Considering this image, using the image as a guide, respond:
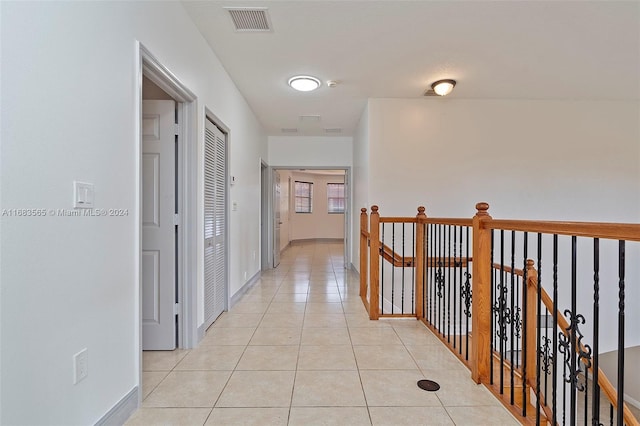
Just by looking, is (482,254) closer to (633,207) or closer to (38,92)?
(38,92)

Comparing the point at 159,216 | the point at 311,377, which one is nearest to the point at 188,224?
the point at 159,216

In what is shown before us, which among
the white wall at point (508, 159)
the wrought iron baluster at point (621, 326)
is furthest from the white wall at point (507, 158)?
the wrought iron baluster at point (621, 326)

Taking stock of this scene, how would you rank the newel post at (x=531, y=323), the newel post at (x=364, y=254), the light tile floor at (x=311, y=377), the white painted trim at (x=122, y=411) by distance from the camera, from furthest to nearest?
the newel post at (x=364, y=254)
the newel post at (x=531, y=323)
the light tile floor at (x=311, y=377)
the white painted trim at (x=122, y=411)

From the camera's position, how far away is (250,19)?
256 centimetres

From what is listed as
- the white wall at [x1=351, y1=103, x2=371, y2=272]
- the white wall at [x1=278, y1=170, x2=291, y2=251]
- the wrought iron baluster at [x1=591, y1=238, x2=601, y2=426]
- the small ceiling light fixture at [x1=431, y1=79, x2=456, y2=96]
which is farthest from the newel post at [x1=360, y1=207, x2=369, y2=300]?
the white wall at [x1=278, y1=170, x2=291, y2=251]

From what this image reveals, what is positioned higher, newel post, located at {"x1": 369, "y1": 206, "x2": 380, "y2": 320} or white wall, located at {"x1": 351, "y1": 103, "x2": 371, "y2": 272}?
white wall, located at {"x1": 351, "y1": 103, "x2": 371, "y2": 272}

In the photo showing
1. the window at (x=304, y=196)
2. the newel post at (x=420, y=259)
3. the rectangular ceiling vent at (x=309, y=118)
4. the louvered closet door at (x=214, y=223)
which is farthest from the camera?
the window at (x=304, y=196)

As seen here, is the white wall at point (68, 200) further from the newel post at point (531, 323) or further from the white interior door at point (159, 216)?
the newel post at point (531, 323)

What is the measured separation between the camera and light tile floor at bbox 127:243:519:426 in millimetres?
1740

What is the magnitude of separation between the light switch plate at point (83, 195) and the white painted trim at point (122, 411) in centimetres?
100

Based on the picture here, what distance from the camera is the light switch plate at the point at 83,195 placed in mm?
1345

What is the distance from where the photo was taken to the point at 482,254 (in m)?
2.04

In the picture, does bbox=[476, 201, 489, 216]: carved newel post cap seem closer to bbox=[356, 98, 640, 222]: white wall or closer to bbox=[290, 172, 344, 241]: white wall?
bbox=[356, 98, 640, 222]: white wall

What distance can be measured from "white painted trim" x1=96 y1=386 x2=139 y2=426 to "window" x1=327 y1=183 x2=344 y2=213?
10.0 meters
